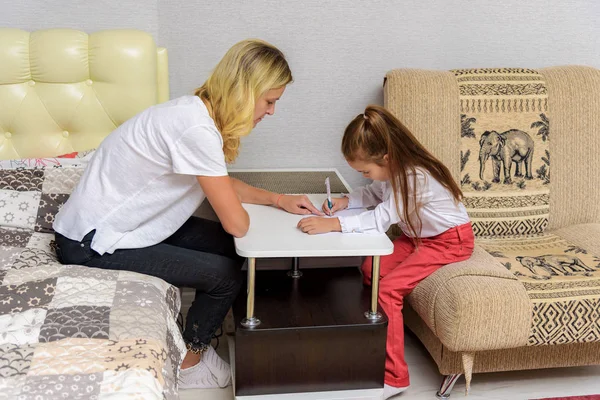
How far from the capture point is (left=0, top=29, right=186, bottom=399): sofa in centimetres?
128

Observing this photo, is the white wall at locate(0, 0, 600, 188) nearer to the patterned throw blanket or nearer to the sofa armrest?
the patterned throw blanket

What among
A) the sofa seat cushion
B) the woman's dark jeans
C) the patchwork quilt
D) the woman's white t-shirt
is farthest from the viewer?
the sofa seat cushion

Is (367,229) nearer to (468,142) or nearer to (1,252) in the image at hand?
(468,142)

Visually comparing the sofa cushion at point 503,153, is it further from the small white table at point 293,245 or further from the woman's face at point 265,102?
the woman's face at point 265,102

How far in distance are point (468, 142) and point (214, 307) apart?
42.6 inches

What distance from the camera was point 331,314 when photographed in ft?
5.99

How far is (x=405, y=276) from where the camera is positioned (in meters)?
2.02

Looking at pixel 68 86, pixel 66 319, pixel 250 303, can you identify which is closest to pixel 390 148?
pixel 250 303

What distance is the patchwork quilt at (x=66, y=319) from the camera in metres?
1.24

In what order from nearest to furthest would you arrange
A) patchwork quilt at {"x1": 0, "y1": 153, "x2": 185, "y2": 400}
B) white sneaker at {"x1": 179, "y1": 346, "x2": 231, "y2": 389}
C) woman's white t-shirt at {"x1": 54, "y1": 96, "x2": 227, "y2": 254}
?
patchwork quilt at {"x1": 0, "y1": 153, "x2": 185, "y2": 400}
woman's white t-shirt at {"x1": 54, "y1": 96, "x2": 227, "y2": 254}
white sneaker at {"x1": 179, "y1": 346, "x2": 231, "y2": 389}

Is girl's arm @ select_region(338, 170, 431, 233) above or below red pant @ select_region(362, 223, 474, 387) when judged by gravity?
above

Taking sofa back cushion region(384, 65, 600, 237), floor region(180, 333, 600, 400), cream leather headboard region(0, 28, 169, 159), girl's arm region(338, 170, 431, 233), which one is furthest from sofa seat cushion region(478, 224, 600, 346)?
cream leather headboard region(0, 28, 169, 159)

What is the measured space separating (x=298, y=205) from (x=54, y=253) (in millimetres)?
700

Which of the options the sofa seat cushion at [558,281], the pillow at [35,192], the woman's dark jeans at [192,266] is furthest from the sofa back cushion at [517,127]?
the pillow at [35,192]
